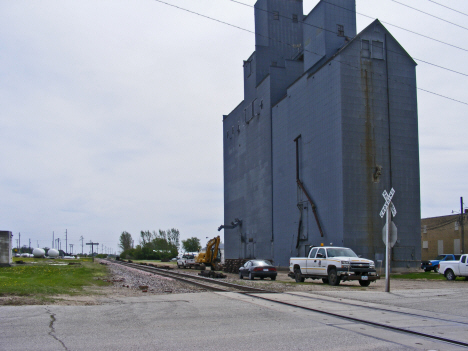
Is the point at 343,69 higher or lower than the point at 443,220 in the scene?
higher

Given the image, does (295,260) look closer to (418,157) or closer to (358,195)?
(358,195)

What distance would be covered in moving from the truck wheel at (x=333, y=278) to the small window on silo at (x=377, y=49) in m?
24.3

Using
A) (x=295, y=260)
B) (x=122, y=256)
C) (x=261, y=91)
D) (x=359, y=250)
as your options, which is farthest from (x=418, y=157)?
(x=122, y=256)

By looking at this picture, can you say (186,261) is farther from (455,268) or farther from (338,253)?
(338,253)

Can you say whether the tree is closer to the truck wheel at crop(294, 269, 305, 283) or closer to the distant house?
the distant house

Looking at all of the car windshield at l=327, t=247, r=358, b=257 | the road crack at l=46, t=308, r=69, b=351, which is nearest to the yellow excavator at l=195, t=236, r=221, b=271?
the car windshield at l=327, t=247, r=358, b=257

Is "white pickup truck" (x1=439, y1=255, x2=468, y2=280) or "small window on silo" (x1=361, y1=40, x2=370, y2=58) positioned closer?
"white pickup truck" (x1=439, y1=255, x2=468, y2=280)

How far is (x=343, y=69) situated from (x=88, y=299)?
30951 mm

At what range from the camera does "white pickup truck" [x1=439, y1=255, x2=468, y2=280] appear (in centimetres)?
2925

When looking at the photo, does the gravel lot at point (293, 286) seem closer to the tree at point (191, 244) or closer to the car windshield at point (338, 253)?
the car windshield at point (338, 253)

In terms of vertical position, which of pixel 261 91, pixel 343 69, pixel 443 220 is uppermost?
pixel 261 91

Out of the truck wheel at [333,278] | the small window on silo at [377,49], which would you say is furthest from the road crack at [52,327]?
the small window on silo at [377,49]

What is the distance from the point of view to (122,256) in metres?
164

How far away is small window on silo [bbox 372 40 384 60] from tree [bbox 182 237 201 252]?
129292 millimetres
